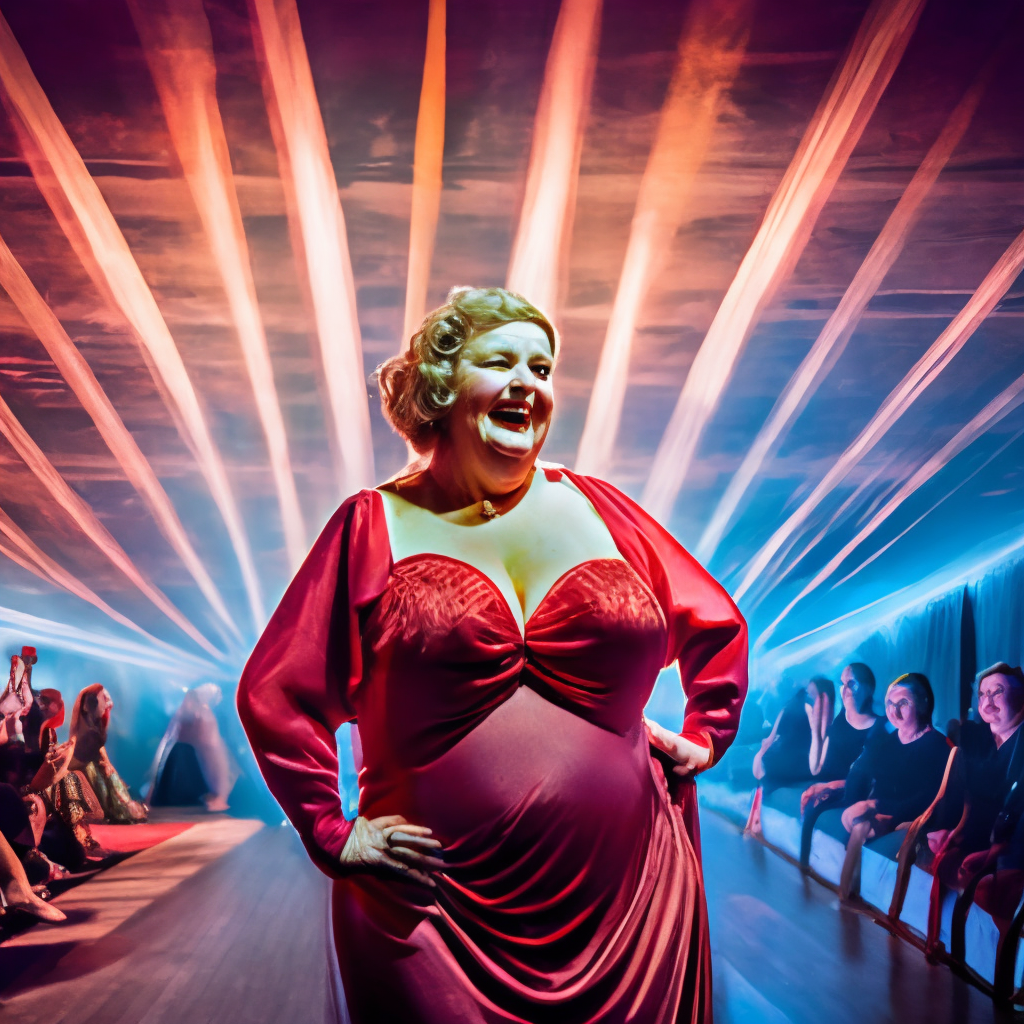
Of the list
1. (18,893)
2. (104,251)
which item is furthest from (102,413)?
(18,893)

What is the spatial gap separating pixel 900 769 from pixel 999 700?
0.32 m

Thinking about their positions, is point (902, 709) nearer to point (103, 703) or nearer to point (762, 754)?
point (762, 754)

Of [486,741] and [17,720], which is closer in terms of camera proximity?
[486,741]

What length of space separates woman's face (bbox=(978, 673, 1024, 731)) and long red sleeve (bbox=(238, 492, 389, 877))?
1.74 m

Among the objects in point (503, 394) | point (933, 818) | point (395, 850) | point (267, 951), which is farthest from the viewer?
point (933, 818)

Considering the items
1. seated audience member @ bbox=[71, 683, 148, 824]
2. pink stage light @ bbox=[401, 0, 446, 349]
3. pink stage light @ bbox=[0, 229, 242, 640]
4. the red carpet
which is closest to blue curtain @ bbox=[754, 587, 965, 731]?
pink stage light @ bbox=[401, 0, 446, 349]

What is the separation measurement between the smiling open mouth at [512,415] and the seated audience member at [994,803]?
1.57m

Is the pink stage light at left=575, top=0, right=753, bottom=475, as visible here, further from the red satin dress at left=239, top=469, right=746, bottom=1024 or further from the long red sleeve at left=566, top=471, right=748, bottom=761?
the red satin dress at left=239, top=469, right=746, bottom=1024

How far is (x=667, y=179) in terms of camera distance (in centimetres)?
227

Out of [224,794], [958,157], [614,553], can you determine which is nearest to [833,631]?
[614,553]

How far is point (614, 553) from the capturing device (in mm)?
1666

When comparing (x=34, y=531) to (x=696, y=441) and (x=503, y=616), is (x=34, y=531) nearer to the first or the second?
(x=503, y=616)

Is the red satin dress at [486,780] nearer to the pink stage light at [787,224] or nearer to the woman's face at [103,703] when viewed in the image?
the pink stage light at [787,224]

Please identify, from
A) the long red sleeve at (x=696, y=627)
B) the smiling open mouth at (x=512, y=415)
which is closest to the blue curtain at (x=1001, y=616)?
the long red sleeve at (x=696, y=627)
